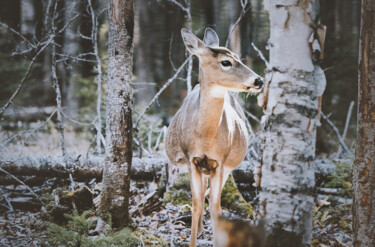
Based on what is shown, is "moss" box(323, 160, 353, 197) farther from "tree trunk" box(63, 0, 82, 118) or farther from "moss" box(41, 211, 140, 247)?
"tree trunk" box(63, 0, 82, 118)

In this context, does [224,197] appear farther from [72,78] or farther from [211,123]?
[72,78]

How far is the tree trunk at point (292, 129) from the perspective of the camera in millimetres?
2691

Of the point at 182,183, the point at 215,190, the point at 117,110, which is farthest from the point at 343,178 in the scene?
the point at 117,110

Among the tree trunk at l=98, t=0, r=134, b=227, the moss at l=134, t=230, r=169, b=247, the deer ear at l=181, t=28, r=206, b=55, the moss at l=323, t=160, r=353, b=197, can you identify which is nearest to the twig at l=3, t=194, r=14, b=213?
the tree trunk at l=98, t=0, r=134, b=227

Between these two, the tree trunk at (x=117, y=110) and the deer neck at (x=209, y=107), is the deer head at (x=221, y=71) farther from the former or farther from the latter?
the tree trunk at (x=117, y=110)

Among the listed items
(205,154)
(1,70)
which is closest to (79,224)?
(205,154)

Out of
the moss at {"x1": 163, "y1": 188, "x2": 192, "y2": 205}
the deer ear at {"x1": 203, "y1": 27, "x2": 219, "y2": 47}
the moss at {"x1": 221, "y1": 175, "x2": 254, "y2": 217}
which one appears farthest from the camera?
the moss at {"x1": 163, "y1": 188, "x2": 192, "y2": 205}

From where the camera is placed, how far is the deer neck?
438 centimetres

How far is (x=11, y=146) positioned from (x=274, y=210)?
8.33 m

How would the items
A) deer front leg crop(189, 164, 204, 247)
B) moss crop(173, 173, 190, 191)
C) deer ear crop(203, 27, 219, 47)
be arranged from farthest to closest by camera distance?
moss crop(173, 173, 190, 191) → deer ear crop(203, 27, 219, 47) → deer front leg crop(189, 164, 204, 247)

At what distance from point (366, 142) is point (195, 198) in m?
2.14

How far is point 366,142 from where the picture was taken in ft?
11.2

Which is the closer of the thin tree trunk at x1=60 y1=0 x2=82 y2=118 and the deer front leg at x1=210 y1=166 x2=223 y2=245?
the deer front leg at x1=210 y1=166 x2=223 y2=245

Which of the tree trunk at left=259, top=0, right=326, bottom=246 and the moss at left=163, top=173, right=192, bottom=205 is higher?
the tree trunk at left=259, top=0, right=326, bottom=246
